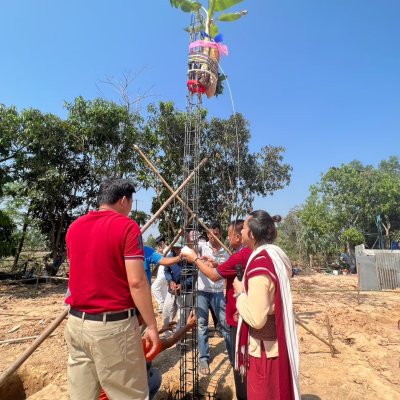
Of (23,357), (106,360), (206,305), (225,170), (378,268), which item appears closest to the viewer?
(106,360)

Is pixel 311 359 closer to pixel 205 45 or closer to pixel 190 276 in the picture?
pixel 190 276

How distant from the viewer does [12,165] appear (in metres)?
12.2

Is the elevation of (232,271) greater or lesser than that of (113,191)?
lesser

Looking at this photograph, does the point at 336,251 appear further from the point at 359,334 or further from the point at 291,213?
the point at 359,334

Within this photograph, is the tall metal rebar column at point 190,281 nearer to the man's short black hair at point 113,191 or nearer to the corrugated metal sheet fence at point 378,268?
the man's short black hair at point 113,191

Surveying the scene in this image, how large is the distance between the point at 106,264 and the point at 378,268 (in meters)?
14.9

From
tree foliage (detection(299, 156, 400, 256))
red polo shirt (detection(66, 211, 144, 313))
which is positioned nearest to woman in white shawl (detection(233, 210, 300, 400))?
red polo shirt (detection(66, 211, 144, 313))

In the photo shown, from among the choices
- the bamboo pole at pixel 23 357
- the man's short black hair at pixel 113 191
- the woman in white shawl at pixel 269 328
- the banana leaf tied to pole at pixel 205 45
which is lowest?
the bamboo pole at pixel 23 357

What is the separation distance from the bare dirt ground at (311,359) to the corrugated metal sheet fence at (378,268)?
189 inches

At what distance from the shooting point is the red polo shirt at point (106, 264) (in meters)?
2.20

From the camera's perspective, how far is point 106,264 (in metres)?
2.20

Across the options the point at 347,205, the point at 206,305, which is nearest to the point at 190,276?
the point at 206,305

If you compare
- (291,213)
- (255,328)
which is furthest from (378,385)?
(291,213)

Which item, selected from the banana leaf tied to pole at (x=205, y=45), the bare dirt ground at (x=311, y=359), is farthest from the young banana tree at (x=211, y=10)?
the bare dirt ground at (x=311, y=359)
